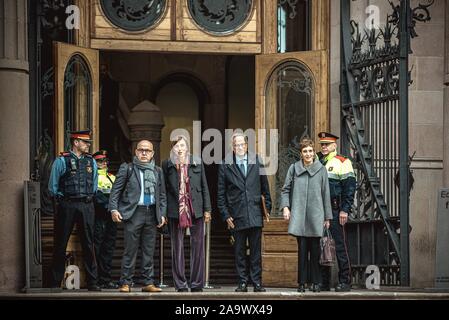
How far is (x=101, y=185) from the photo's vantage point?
71.7 feet

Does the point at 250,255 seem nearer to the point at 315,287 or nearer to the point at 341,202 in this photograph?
the point at 315,287

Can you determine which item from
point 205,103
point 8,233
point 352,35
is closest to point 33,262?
point 8,233

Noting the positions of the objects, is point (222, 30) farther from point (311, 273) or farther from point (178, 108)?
point (178, 108)

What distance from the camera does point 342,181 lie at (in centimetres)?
2077

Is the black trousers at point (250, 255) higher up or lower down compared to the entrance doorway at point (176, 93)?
lower down

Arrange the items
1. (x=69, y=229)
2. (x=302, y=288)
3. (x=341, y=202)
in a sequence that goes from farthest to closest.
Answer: (x=69, y=229) → (x=341, y=202) → (x=302, y=288)

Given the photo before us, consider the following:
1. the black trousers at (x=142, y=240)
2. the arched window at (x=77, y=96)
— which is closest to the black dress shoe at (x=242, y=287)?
the black trousers at (x=142, y=240)

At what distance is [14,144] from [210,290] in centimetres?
324

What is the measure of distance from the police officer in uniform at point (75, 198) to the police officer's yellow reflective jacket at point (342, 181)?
308 cm

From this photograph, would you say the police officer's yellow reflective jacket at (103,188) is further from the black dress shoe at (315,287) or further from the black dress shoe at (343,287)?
the black dress shoe at (343,287)

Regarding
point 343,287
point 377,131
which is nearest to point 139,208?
point 343,287

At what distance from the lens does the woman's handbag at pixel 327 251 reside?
2017 cm

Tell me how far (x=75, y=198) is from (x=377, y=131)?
430 centimetres

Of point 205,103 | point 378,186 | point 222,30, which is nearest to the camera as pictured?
point 378,186
